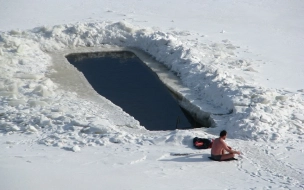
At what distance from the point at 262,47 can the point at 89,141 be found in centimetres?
754

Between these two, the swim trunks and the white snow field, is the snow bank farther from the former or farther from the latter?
the swim trunks

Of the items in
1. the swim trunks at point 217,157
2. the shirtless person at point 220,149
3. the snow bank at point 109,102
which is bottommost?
the swim trunks at point 217,157

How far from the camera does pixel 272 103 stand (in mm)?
12047

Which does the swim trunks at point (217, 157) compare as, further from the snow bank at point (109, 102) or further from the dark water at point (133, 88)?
the dark water at point (133, 88)

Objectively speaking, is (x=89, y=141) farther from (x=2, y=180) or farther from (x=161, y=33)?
(x=161, y=33)

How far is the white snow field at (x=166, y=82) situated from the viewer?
31.2 feet

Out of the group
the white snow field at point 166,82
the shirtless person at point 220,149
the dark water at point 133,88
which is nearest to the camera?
the white snow field at point 166,82

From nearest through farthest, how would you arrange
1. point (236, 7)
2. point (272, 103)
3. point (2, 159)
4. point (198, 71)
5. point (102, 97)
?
point (2, 159) → point (272, 103) → point (102, 97) → point (198, 71) → point (236, 7)

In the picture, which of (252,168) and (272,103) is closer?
(252,168)

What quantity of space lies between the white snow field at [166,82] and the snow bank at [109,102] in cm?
3

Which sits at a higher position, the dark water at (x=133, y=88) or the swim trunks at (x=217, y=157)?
the dark water at (x=133, y=88)

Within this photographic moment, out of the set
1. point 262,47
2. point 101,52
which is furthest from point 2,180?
point 262,47

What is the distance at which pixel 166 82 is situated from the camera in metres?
14.2

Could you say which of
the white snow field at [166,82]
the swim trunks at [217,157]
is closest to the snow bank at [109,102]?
the white snow field at [166,82]
